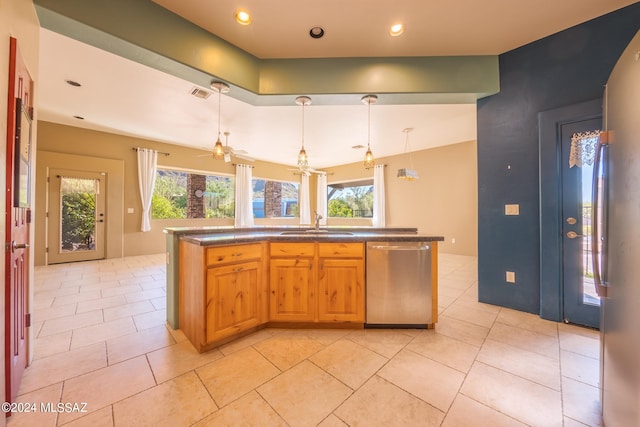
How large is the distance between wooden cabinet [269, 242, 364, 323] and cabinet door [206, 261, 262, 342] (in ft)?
0.55

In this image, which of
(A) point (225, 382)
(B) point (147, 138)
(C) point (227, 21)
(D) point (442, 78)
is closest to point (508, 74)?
(D) point (442, 78)

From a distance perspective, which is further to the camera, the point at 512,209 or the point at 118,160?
the point at 118,160

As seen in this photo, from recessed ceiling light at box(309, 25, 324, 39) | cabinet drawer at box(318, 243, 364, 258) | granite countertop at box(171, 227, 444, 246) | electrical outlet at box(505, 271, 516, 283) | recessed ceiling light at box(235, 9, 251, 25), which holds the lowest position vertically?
electrical outlet at box(505, 271, 516, 283)

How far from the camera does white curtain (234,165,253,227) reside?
711 cm

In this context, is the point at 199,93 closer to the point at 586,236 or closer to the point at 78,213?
the point at 78,213

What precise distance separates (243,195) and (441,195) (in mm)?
5650

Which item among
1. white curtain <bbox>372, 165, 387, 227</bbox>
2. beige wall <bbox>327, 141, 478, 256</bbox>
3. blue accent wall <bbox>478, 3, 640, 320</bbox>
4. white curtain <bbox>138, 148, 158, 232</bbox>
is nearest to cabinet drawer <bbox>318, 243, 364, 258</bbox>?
blue accent wall <bbox>478, 3, 640, 320</bbox>

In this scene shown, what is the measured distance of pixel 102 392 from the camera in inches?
55.9

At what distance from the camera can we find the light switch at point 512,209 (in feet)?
8.56

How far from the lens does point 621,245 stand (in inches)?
→ 39.5

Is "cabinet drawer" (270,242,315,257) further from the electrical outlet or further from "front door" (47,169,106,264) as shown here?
"front door" (47,169,106,264)

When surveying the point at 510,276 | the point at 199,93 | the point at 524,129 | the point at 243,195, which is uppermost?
the point at 199,93

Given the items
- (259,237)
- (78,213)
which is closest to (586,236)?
(259,237)

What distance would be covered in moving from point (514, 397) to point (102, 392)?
250 cm
